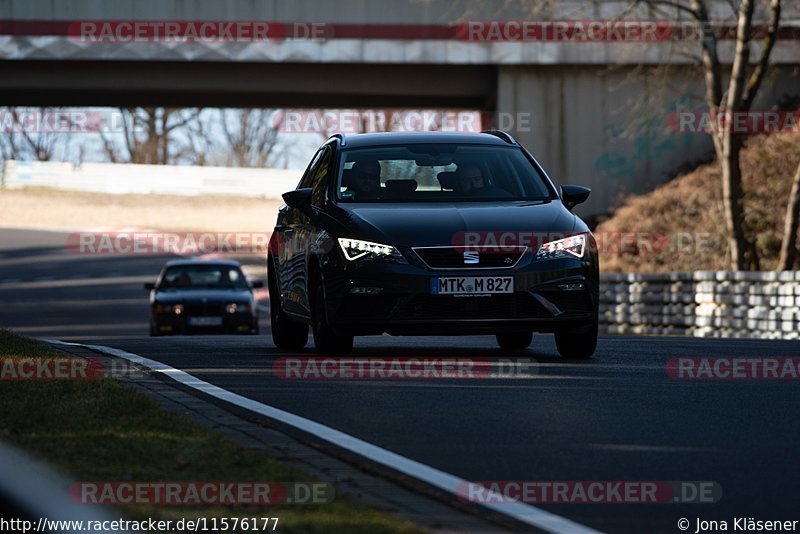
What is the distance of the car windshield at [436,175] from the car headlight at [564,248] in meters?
0.84

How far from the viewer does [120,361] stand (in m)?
12.4

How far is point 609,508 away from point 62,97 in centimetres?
3663

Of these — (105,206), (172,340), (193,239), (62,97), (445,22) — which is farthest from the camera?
(105,206)

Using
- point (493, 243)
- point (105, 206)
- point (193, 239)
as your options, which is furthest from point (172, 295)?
point (105, 206)

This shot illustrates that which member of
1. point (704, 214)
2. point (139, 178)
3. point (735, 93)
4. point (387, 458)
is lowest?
point (387, 458)

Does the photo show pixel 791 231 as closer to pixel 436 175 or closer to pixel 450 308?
pixel 436 175

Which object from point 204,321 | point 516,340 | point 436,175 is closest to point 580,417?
point 436,175

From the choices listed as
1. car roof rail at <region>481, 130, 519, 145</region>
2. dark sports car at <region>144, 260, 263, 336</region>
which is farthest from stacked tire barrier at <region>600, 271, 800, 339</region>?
car roof rail at <region>481, 130, 519, 145</region>

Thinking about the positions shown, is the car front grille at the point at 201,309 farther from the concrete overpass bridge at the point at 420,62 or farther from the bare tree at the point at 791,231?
the concrete overpass bridge at the point at 420,62

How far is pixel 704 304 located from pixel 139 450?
2050 cm

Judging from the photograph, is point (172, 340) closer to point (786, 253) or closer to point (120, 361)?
point (120, 361)

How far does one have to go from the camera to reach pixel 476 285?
11766 millimetres

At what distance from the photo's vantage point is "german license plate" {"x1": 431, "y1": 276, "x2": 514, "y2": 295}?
11734 mm

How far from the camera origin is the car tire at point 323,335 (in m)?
12.3
